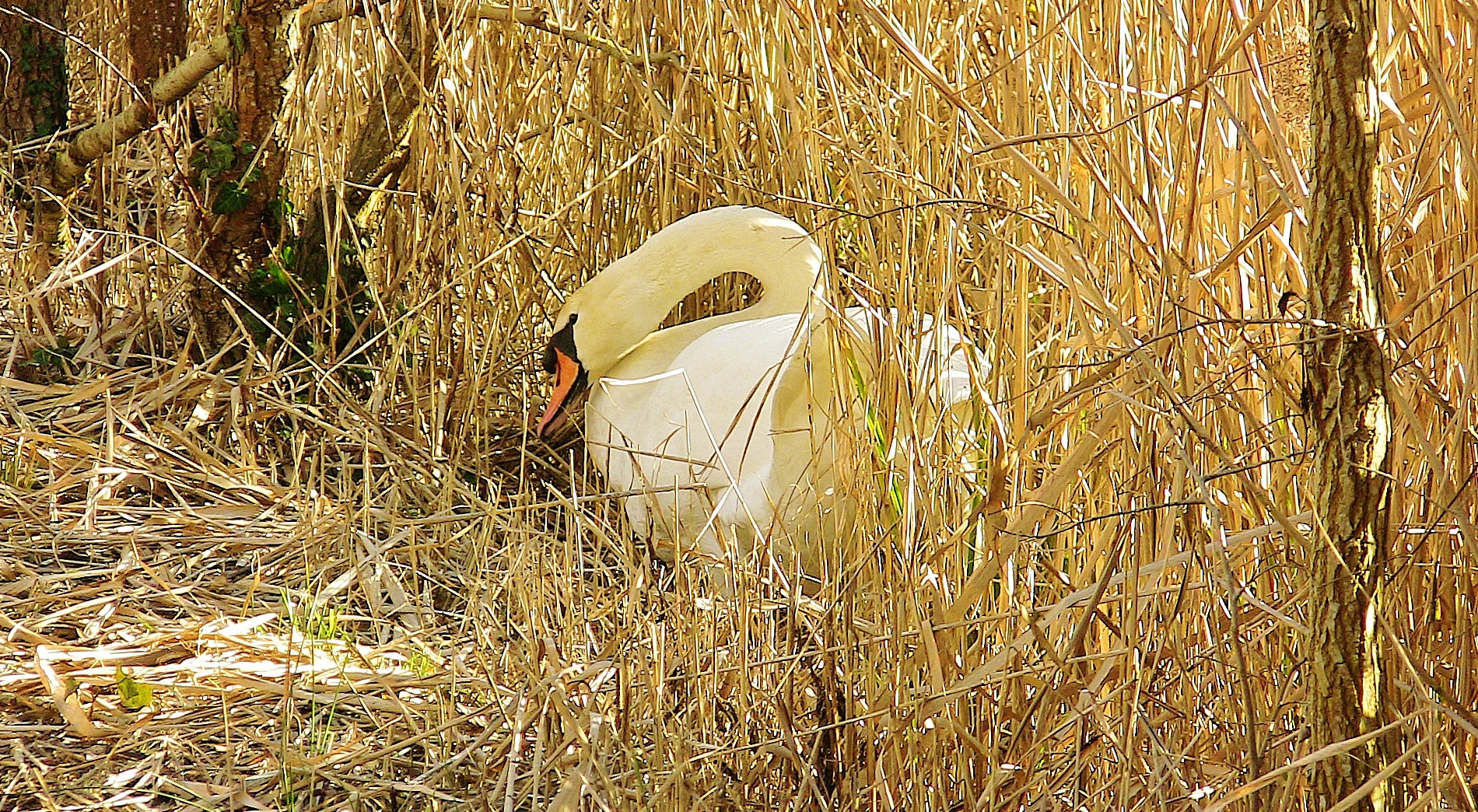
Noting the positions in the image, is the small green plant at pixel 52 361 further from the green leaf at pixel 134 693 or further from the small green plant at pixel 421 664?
the small green plant at pixel 421 664

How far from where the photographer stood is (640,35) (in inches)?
93.7

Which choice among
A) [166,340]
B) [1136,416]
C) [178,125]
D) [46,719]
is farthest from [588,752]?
[178,125]

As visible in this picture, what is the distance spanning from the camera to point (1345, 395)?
40.3 inches

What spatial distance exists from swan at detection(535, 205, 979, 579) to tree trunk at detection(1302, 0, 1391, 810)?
2.77 ft

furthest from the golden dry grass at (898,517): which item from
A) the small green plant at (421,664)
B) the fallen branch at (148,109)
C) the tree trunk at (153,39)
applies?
the tree trunk at (153,39)

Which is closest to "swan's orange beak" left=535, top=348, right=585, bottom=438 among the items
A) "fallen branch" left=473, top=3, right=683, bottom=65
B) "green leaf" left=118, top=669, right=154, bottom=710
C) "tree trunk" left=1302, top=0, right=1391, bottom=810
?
"fallen branch" left=473, top=3, right=683, bottom=65

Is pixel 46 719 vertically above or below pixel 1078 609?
below

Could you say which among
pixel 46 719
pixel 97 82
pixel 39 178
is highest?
pixel 97 82

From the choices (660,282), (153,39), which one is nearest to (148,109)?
(153,39)

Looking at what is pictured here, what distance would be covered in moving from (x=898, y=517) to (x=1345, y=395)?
49 cm

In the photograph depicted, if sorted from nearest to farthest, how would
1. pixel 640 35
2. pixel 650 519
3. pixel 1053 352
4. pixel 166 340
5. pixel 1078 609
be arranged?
pixel 1078 609
pixel 1053 352
pixel 650 519
pixel 640 35
pixel 166 340

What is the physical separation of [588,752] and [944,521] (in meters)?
0.41

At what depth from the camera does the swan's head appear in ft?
8.00

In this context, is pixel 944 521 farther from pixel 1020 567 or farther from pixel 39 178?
pixel 39 178
